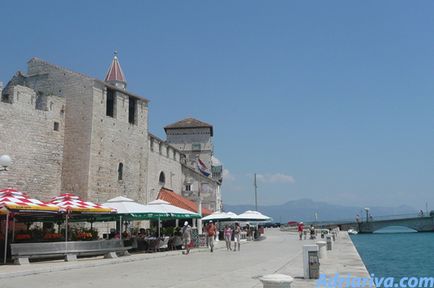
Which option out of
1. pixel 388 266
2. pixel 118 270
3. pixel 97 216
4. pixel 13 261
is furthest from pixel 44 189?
pixel 388 266

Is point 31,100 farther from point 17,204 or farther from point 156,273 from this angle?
point 156,273

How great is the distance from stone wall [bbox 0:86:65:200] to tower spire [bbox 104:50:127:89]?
60.8 ft

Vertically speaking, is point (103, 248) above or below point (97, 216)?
below

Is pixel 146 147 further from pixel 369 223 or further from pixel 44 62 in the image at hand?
pixel 369 223

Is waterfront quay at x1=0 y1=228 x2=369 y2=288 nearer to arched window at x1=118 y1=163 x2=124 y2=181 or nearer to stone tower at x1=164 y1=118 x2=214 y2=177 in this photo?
arched window at x1=118 y1=163 x2=124 y2=181

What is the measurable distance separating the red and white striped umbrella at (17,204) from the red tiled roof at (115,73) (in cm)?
2888

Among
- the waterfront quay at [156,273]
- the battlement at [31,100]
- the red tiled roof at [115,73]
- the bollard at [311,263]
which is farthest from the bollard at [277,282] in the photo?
the red tiled roof at [115,73]

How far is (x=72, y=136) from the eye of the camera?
26.8 meters

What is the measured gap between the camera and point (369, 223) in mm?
90625

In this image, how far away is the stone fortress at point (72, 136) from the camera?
23.8 metres

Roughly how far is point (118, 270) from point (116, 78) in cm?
3204

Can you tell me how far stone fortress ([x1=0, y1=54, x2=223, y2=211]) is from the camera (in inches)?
935

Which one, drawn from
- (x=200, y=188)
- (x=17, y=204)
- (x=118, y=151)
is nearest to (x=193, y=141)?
(x=200, y=188)

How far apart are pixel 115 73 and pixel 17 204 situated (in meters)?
31.0
